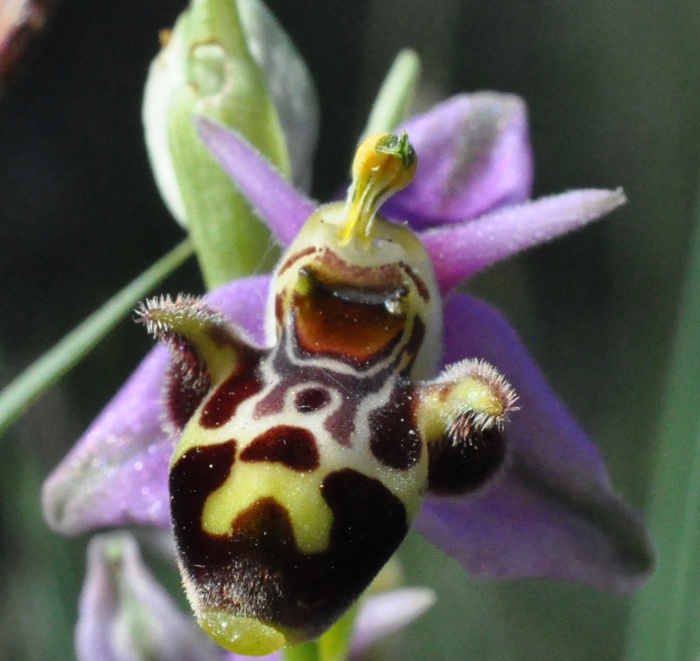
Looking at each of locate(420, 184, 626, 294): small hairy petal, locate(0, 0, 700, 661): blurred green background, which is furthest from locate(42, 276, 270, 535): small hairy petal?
locate(0, 0, 700, 661): blurred green background

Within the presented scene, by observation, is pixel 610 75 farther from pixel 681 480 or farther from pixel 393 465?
pixel 393 465

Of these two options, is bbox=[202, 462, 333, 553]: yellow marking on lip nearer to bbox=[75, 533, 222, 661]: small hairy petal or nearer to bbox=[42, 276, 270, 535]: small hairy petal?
bbox=[42, 276, 270, 535]: small hairy petal

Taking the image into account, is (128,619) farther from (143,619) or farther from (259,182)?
(259,182)

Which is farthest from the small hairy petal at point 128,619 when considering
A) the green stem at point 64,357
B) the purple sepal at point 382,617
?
the green stem at point 64,357

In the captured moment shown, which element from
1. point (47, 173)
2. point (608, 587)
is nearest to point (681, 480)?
point (608, 587)

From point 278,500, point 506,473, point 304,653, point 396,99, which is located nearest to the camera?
point 278,500

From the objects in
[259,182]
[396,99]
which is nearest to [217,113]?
[259,182]
